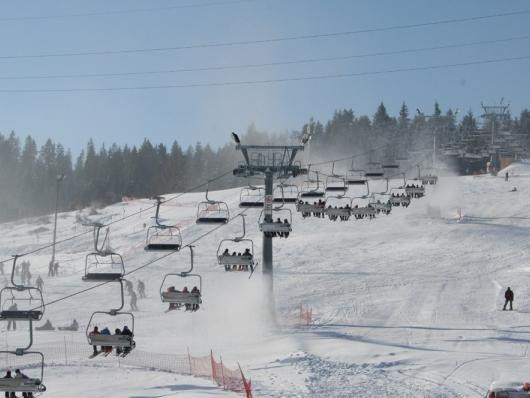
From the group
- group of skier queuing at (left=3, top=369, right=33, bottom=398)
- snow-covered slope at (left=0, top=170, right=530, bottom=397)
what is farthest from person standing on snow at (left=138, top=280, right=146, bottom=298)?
group of skier queuing at (left=3, top=369, right=33, bottom=398)

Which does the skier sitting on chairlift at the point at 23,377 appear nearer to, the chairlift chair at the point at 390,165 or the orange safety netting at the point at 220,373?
the orange safety netting at the point at 220,373

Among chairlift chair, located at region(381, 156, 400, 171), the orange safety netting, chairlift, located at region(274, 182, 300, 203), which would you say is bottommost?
the orange safety netting

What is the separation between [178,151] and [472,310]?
97.3 meters

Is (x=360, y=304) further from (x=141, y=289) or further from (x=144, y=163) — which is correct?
(x=144, y=163)

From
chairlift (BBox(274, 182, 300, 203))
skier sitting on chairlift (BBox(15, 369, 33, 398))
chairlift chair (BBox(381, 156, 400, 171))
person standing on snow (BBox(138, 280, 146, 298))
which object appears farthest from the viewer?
person standing on snow (BBox(138, 280, 146, 298))

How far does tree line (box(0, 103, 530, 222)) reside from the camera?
12306 cm

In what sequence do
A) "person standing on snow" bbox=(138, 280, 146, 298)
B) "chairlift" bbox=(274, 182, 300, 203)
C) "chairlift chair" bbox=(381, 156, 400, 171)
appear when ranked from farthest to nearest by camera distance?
"person standing on snow" bbox=(138, 280, 146, 298) < "chairlift chair" bbox=(381, 156, 400, 171) < "chairlift" bbox=(274, 182, 300, 203)

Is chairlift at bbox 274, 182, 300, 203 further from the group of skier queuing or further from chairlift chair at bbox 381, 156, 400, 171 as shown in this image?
the group of skier queuing

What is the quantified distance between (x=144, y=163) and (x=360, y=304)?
99.6 meters

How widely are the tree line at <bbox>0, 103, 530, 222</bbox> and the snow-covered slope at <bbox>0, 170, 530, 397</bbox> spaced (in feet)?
187

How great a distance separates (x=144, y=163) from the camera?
129125 millimetres

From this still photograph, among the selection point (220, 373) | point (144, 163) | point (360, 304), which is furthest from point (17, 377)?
point (144, 163)

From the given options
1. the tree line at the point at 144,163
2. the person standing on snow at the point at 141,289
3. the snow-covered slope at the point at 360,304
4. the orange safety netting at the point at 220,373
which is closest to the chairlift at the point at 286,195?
the snow-covered slope at the point at 360,304

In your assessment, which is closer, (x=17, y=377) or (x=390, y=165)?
(x=17, y=377)
